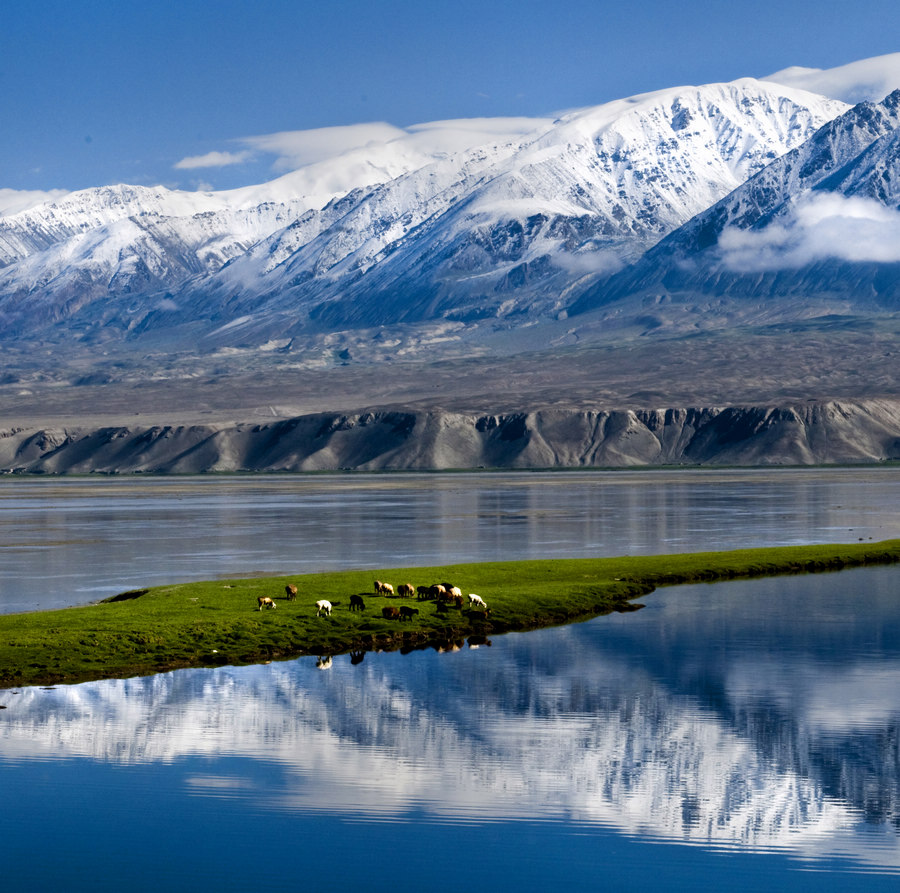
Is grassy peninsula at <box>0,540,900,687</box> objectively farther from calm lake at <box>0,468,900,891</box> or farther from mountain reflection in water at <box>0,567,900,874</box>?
mountain reflection in water at <box>0,567,900,874</box>

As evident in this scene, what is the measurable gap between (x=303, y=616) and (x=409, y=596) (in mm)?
6641

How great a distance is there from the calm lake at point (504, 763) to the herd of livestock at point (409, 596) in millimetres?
4177

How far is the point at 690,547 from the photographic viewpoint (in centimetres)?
8519

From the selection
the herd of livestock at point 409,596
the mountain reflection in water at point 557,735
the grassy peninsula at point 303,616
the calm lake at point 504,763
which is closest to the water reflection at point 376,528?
the grassy peninsula at point 303,616

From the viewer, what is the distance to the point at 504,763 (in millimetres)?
31688

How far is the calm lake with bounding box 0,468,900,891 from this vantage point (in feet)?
83.0

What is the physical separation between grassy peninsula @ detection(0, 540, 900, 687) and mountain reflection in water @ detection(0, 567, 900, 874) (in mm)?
2101

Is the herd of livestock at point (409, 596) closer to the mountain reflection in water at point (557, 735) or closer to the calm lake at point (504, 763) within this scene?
the calm lake at point (504, 763)

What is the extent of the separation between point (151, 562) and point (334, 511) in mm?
52824

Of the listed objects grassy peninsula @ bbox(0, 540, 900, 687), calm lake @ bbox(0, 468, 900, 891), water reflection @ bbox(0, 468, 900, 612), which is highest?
water reflection @ bbox(0, 468, 900, 612)

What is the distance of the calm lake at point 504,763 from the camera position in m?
25.3

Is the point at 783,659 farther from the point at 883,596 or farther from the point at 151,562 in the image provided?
the point at 151,562

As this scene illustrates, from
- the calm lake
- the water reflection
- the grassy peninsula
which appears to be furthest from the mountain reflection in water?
the water reflection

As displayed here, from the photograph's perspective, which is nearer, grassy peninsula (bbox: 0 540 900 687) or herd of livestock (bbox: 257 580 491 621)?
grassy peninsula (bbox: 0 540 900 687)
